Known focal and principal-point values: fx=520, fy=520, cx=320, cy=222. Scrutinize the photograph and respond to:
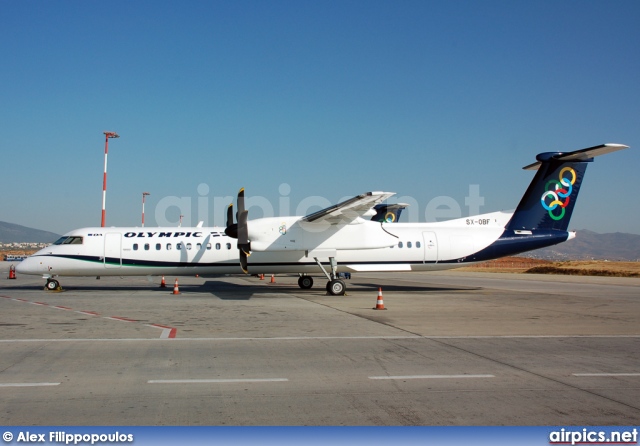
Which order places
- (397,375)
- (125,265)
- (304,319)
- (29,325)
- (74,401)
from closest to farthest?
(74,401)
(397,375)
(29,325)
(304,319)
(125,265)

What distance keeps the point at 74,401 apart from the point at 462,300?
15315 mm

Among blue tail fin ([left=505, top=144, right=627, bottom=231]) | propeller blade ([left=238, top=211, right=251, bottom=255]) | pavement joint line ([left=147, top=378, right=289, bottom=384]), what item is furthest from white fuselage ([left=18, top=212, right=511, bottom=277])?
pavement joint line ([left=147, top=378, right=289, bottom=384])

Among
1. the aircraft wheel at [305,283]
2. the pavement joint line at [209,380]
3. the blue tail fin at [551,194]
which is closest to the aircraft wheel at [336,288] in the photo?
the aircraft wheel at [305,283]

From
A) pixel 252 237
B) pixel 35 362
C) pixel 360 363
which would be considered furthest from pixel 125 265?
pixel 360 363

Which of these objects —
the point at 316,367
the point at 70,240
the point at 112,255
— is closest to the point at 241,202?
the point at 112,255

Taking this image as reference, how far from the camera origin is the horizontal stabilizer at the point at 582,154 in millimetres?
18891

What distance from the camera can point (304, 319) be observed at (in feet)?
44.2

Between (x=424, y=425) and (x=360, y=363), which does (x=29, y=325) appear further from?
(x=424, y=425)

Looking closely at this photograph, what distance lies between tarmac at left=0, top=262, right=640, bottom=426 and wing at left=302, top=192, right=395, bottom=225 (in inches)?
169

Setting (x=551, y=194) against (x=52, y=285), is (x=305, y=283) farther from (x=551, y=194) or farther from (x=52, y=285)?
(x=551, y=194)

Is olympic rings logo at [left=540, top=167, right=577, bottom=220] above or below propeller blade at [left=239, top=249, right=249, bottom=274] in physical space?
above

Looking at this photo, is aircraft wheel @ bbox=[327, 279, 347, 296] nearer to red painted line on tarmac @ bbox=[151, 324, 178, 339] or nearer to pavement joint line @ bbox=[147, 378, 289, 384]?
red painted line on tarmac @ bbox=[151, 324, 178, 339]

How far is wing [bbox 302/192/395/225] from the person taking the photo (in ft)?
58.9

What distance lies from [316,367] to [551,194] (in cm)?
1745
